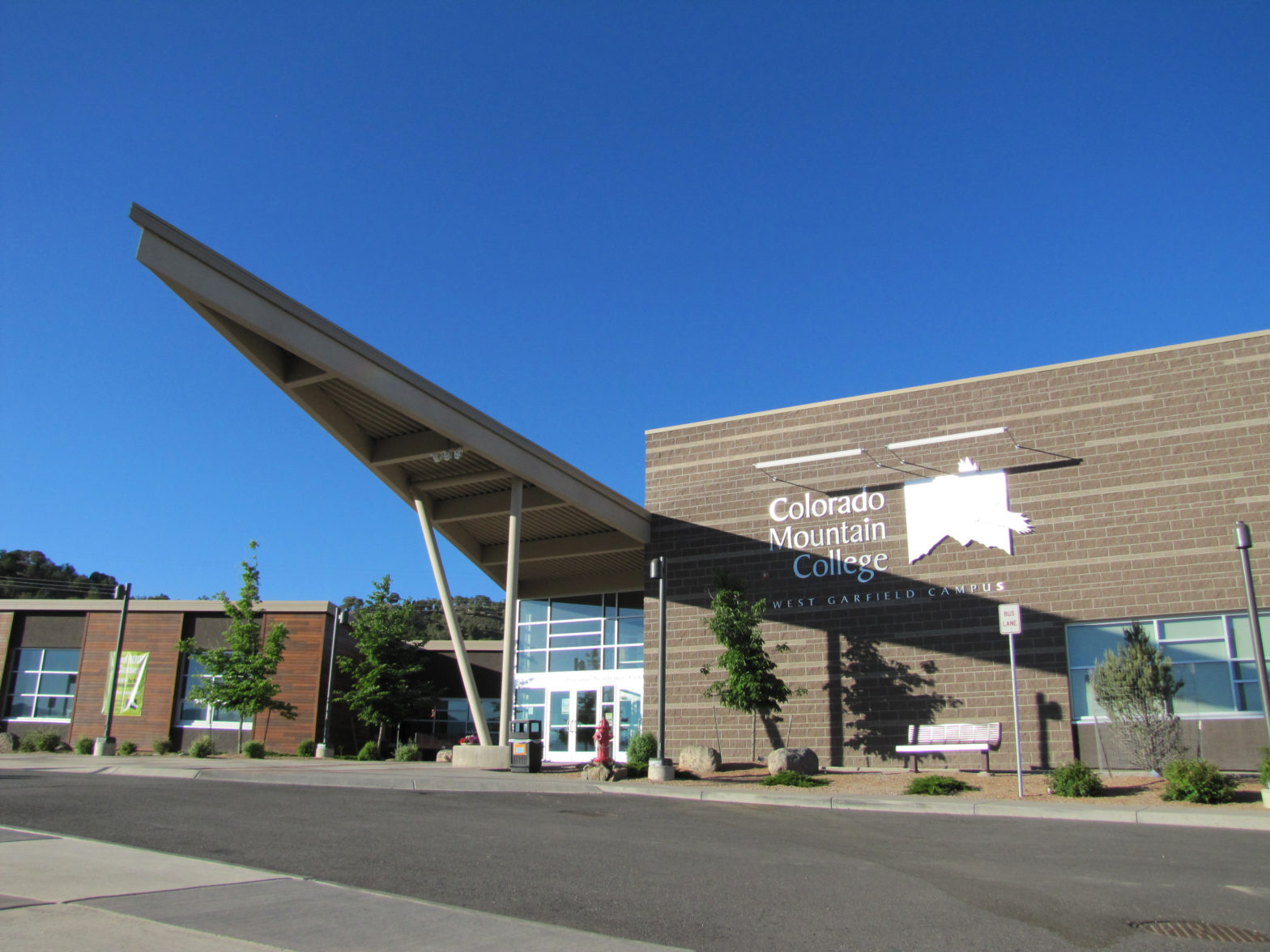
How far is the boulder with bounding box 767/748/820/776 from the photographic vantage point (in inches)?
741

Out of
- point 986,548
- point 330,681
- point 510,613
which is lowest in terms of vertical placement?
point 330,681

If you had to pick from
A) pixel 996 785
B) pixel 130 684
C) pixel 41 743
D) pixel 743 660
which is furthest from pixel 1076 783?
pixel 41 743

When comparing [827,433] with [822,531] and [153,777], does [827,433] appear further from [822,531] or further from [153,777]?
[153,777]

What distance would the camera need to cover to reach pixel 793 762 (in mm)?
18875

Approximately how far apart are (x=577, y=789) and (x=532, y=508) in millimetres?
10407

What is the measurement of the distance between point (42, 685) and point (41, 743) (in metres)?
4.15

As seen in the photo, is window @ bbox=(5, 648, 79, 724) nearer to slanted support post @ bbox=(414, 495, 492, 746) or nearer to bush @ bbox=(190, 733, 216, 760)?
bush @ bbox=(190, 733, 216, 760)

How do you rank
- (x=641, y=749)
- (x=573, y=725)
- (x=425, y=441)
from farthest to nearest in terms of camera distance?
(x=573, y=725) < (x=425, y=441) < (x=641, y=749)

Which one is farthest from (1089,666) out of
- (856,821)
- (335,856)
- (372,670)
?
(372,670)

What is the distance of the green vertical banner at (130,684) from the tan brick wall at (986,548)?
18.3 metres

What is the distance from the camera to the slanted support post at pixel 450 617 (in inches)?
909

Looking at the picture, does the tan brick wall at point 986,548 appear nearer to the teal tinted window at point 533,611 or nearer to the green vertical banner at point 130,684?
the teal tinted window at point 533,611

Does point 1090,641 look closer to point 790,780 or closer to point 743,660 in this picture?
point 743,660

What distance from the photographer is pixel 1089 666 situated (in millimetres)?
20234
